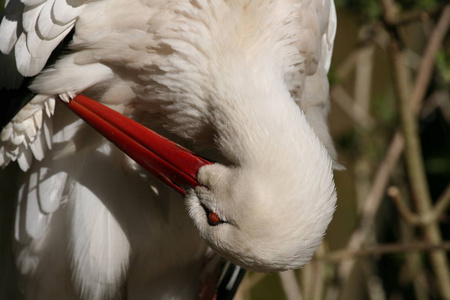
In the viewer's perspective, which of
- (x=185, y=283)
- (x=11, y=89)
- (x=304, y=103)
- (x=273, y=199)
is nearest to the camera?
(x=273, y=199)

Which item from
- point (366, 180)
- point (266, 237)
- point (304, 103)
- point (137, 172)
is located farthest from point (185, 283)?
point (366, 180)

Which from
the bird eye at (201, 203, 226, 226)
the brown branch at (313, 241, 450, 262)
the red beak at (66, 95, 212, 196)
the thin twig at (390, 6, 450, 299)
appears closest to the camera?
the bird eye at (201, 203, 226, 226)

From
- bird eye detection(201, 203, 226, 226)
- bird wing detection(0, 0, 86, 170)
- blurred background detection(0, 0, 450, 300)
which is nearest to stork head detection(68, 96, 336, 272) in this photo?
bird eye detection(201, 203, 226, 226)

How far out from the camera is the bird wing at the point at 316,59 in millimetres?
2688

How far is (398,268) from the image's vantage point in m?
4.75

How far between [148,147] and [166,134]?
0.29 m

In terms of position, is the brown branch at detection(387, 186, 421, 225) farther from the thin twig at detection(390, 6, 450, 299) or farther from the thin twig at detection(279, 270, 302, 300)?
the thin twig at detection(279, 270, 302, 300)

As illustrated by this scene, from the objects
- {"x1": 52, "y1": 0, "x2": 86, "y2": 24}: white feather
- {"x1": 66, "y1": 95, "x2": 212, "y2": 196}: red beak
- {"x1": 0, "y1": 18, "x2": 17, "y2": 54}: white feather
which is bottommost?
{"x1": 66, "y1": 95, "x2": 212, "y2": 196}: red beak

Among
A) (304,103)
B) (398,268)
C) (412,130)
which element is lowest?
(398,268)

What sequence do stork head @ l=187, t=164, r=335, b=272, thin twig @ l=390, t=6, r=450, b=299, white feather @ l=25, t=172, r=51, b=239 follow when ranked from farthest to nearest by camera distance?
thin twig @ l=390, t=6, r=450, b=299 < white feather @ l=25, t=172, r=51, b=239 < stork head @ l=187, t=164, r=335, b=272

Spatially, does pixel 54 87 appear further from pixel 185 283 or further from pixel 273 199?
pixel 185 283

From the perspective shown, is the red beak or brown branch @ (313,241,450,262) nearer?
the red beak

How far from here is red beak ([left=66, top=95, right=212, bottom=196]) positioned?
2396mm

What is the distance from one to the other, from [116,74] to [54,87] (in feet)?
0.78
